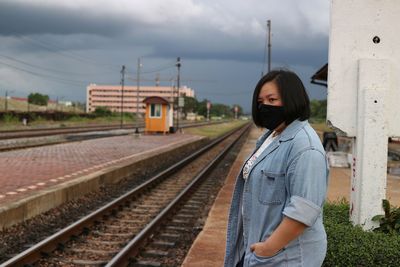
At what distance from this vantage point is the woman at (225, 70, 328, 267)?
2.17 m

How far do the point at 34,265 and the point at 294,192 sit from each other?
4.53 m

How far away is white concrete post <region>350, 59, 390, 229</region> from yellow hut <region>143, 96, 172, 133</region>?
29608 mm

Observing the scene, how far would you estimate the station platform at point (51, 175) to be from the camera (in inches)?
328

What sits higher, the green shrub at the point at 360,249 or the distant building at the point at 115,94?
the distant building at the point at 115,94

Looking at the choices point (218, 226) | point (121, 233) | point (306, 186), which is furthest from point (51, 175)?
point (306, 186)

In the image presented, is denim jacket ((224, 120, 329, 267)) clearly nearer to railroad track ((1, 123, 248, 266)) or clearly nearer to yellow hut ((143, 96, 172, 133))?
railroad track ((1, 123, 248, 266))

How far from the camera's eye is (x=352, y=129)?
16.6 ft

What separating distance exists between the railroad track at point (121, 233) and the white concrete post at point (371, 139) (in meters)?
2.72

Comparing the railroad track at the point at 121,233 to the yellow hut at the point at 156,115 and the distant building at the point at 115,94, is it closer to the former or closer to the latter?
the yellow hut at the point at 156,115

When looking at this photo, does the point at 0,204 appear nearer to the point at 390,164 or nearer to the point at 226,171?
the point at 226,171

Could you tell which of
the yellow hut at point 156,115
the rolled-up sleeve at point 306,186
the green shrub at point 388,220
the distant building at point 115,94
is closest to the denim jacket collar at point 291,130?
the rolled-up sleeve at point 306,186

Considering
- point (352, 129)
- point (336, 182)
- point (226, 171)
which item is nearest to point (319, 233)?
point (352, 129)

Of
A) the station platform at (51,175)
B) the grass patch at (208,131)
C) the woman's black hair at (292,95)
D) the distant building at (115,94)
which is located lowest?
the station platform at (51,175)

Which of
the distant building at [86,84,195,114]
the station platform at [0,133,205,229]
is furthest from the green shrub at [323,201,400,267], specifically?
the distant building at [86,84,195,114]
